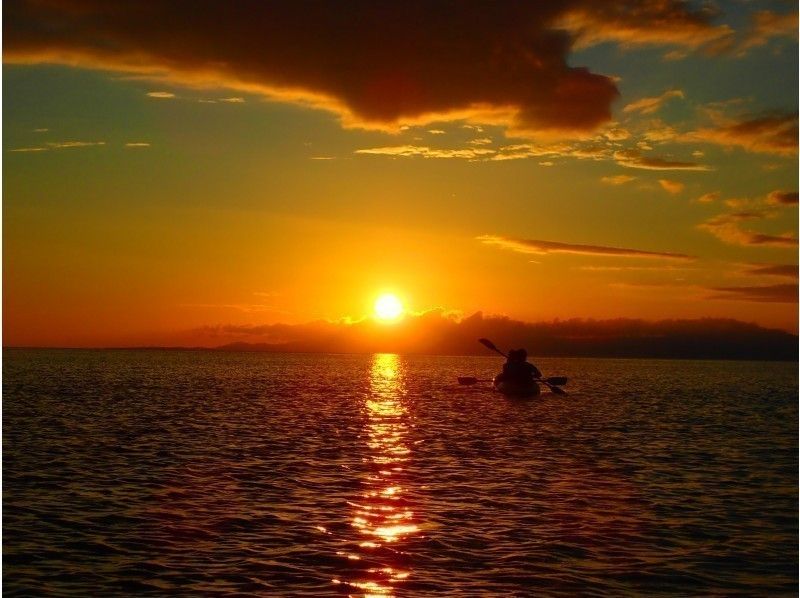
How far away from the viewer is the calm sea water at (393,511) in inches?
754

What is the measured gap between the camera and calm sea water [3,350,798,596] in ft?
62.8

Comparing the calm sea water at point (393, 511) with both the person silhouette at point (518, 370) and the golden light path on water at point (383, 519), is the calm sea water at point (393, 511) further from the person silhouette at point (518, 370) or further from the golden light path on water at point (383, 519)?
the person silhouette at point (518, 370)

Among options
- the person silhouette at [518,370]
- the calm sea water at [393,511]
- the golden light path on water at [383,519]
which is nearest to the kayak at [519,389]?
the person silhouette at [518,370]

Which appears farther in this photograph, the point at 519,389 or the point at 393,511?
the point at 519,389

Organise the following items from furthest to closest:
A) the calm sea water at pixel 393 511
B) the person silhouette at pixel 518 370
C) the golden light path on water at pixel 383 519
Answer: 1. the person silhouette at pixel 518 370
2. the calm sea water at pixel 393 511
3. the golden light path on water at pixel 383 519

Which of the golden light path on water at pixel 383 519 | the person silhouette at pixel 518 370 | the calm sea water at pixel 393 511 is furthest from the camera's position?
the person silhouette at pixel 518 370

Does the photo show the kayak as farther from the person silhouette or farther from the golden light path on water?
the golden light path on water

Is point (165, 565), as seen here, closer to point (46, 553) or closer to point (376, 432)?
point (46, 553)

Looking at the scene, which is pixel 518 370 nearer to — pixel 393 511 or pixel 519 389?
pixel 519 389

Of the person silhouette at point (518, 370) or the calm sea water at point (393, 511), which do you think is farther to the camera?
the person silhouette at point (518, 370)

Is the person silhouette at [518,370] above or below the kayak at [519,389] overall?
above

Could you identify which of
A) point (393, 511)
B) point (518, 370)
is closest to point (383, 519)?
point (393, 511)

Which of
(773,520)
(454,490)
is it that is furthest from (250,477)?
(773,520)

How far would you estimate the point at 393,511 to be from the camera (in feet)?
85.3
